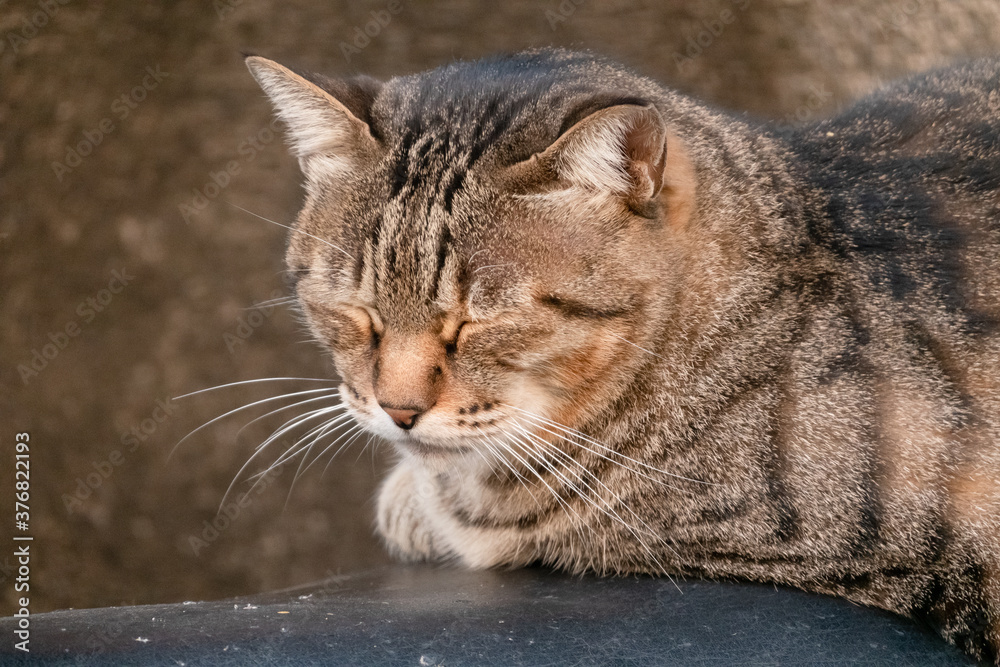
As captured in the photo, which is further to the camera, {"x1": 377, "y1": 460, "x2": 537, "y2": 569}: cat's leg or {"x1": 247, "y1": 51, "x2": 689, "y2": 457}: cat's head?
{"x1": 377, "y1": 460, "x2": 537, "y2": 569}: cat's leg

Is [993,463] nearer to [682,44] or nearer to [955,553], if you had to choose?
[955,553]

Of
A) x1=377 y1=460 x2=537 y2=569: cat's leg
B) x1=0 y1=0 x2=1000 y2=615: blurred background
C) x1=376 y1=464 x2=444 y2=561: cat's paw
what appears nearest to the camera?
x1=377 y1=460 x2=537 y2=569: cat's leg

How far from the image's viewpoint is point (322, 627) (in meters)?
0.84

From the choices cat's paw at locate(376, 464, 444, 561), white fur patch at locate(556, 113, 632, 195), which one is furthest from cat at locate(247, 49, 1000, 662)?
cat's paw at locate(376, 464, 444, 561)

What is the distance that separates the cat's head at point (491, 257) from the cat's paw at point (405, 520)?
0.97 ft

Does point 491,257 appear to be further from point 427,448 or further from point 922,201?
point 922,201

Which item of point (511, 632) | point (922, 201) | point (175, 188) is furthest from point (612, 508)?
point (175, 188)

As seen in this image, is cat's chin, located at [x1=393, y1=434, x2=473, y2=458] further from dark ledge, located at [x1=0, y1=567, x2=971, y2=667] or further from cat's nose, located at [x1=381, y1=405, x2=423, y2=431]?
dark ledge, located at [x1=0, y1=567, x2=971, y2=667]

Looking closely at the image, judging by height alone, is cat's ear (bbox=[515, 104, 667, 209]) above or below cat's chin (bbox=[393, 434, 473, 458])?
above

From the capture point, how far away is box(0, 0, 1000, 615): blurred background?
165 cm

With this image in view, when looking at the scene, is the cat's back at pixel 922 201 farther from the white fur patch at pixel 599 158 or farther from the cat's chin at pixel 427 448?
the cat's chin at pixel 427 448

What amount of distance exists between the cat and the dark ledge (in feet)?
0.16

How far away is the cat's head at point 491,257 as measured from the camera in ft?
2.97

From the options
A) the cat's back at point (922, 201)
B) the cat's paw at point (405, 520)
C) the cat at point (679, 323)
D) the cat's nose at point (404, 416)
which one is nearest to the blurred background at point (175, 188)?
the cat's paw at point (405, 520)
